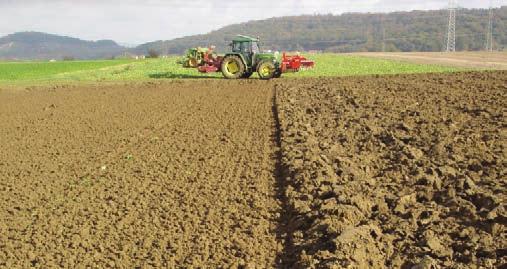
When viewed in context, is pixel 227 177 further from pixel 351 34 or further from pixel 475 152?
pixel 351 34

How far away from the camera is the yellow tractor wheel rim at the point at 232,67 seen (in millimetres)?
24547

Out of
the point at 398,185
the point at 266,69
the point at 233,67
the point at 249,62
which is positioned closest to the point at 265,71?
the point at 266,69

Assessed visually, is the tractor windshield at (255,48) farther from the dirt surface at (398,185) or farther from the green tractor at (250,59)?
the dirt surface at (398,185)

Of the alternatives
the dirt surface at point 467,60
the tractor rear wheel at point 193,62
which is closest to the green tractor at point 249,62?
the tractor rear wheel at point 193,62

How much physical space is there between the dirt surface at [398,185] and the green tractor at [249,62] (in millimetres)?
9923

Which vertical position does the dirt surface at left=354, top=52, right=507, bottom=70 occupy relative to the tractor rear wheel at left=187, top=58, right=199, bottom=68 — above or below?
below

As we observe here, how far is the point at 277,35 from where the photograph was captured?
6988 inches

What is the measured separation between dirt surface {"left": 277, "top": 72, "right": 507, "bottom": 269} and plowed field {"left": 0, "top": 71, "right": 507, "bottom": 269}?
22mm

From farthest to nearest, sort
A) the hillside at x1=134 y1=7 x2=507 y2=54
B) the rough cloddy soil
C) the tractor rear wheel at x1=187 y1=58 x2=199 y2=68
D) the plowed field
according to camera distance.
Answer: the hillside at x1=134 y1=7 x2=507 y2=54 → the tractor rear wheel at x1=187 y1=58 x2=199 y2=68 → the rough cloddy soil → the plowed field

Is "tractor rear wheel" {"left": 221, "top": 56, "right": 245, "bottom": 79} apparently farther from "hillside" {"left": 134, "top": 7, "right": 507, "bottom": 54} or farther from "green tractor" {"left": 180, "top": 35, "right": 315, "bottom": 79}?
"hillside" {"left": 134, "top": 7, "right": 507, "bottom": 54}

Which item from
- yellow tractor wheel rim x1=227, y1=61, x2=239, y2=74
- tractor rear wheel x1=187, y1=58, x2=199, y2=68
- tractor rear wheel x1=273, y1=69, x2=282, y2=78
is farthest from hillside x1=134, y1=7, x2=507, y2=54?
yellow tractor wheel rim x1=227, y1=61, x2=239, y2=74

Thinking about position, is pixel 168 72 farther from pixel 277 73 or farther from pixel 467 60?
pixel 467 60

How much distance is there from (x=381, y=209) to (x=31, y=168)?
21.3ft

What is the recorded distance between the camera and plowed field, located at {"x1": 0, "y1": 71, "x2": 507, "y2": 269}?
563 centimetres
